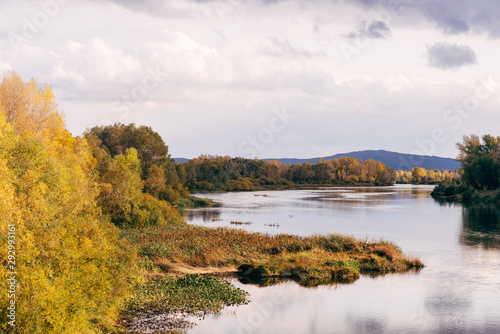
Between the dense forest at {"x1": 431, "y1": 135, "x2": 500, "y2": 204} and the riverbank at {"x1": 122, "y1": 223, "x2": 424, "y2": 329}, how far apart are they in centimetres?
8022

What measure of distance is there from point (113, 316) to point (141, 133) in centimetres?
6711

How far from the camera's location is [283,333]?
811 inches

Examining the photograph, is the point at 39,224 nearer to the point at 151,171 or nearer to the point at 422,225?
the point at 422,225

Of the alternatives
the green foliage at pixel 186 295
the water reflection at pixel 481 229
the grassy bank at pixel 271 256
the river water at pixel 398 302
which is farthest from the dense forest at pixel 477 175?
the green foliage at pixel 186 295

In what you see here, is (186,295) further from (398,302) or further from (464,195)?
(464,195)

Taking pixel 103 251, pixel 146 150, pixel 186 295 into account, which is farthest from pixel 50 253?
pixel 146 150

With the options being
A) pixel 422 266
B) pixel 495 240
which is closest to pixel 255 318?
pixel 422 266

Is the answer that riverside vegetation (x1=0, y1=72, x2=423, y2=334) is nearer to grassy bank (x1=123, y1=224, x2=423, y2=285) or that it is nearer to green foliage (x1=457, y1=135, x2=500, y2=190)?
grassy bank (x1=123, y1=224, x2=423, y2=285)

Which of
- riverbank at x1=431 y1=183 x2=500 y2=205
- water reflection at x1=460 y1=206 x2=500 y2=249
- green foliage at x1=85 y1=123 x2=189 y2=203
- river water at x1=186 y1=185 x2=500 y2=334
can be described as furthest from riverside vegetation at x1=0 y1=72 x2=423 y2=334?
riverbank at x1=431 y1=183 x2=500 y2=205

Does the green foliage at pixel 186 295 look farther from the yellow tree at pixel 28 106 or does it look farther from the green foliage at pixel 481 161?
the green foliage at pixel 481 161

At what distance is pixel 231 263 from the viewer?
31.7m

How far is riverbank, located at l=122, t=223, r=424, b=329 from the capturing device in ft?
76.5

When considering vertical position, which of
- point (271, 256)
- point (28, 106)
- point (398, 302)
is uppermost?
point (28, 106)

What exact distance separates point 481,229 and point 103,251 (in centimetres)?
5234
